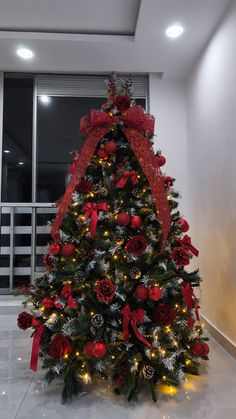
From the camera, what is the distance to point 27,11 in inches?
102

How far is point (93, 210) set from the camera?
1.81 meters

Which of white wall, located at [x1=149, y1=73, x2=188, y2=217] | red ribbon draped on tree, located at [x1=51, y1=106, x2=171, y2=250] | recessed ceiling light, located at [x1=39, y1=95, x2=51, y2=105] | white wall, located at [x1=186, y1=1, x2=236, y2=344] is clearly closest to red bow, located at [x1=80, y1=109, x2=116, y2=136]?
red ribbon draped on tree, located at [x1=51, y1=106, x2=171, y2=250]

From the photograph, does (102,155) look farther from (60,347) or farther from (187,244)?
(60,347)

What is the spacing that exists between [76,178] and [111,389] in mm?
1258

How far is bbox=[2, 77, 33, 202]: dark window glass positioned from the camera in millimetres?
3605

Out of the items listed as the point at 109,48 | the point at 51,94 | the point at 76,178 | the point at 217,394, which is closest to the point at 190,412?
the point at 217,394

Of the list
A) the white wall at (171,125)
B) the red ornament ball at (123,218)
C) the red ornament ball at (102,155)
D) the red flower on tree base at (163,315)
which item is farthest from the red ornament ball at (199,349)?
the white wall at (171,125)

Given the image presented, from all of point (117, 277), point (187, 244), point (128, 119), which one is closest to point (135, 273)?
point (117, 277)

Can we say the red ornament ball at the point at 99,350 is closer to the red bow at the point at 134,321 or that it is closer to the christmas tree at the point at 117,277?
the christmas tree at the point at 117,277

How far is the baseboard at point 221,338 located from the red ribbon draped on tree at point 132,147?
116 centimetres

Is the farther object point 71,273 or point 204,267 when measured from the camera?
point 204,267

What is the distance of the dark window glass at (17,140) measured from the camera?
3.61 metres

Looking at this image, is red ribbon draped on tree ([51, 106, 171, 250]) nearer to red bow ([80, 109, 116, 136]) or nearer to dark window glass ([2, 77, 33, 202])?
red bow ([80, 109, 116, 136])

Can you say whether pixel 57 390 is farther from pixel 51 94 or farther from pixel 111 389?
pixel 51 94
